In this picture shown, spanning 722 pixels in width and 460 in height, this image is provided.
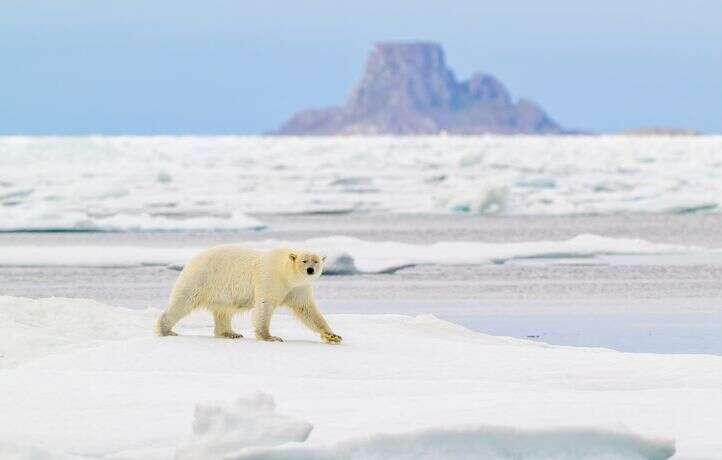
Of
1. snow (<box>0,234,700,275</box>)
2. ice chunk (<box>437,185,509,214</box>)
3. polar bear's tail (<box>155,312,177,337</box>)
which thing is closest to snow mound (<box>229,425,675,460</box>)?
polar bear's tail (<box>155,312,177,337</box>)

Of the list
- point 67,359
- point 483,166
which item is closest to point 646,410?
point 67,359

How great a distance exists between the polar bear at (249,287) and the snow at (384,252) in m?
4.47

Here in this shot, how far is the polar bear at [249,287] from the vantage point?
5.14 m

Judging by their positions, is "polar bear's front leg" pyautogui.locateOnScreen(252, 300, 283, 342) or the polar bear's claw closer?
"polar bear's front leg" pyautogui.locateOnScreen(252, 300, 283, 342)

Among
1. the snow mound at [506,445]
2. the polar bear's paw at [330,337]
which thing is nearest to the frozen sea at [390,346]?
the snow mound at [506,445]

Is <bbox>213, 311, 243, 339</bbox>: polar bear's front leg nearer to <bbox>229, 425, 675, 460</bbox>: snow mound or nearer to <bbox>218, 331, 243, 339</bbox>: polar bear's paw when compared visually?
<bbox>218, 331, 243, 339</bbox>: polar bear's paw

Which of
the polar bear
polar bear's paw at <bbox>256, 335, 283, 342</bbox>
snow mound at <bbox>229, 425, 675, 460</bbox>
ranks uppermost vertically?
the polar bear

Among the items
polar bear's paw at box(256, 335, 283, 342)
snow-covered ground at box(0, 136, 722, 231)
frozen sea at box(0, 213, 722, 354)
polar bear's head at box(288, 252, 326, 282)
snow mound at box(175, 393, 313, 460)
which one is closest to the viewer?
snow mound at box(175, 393, 313, 460)

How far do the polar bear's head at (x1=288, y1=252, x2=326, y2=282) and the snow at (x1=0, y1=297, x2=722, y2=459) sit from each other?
288mm

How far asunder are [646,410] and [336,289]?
5.00 meters

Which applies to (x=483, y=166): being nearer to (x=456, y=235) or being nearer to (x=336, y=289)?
(x=456, y=235)

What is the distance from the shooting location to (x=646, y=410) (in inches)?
151

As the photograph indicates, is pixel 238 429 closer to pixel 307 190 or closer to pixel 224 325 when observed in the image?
pixel 224 325

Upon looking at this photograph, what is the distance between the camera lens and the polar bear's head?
5078 mm
